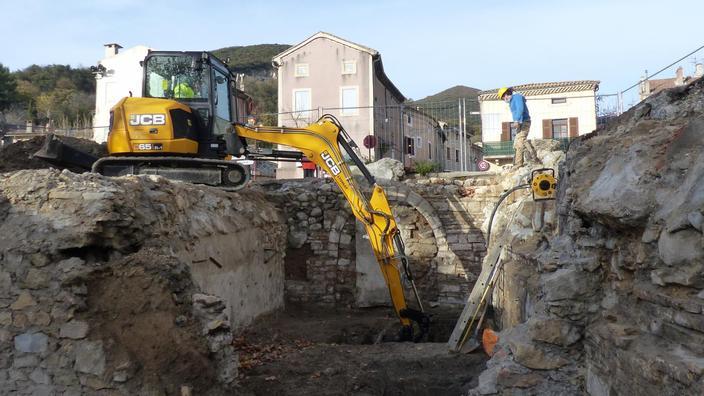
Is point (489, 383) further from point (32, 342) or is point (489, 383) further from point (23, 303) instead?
point (23, 303)

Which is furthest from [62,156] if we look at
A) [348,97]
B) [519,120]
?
[348,97]

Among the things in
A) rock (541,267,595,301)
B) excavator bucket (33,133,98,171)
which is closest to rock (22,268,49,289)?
rock (541,267,595,301)

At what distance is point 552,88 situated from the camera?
24.4 metres

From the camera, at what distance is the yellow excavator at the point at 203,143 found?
28.9 ft

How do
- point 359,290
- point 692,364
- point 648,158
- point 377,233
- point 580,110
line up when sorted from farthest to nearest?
point 580,110 < point 359,290 < point 377,233 < point 648,158 < point 692,364

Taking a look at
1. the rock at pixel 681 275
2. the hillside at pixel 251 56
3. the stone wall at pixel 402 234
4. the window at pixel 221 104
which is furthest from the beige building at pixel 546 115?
the hillside at pixel 251 56

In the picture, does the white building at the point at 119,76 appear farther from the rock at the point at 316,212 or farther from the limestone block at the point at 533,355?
the limestone block at the point at 533,355

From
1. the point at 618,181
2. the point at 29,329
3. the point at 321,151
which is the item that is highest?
the point at 321,151

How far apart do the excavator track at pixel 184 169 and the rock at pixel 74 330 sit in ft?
13.3

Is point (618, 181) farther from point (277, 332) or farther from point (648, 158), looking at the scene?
point (277, 332)

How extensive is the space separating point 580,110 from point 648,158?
68.7 feet

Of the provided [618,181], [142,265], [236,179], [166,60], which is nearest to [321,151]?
[236,179]

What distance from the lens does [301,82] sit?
2639 cm

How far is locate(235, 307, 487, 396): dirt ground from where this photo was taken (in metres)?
6.60
